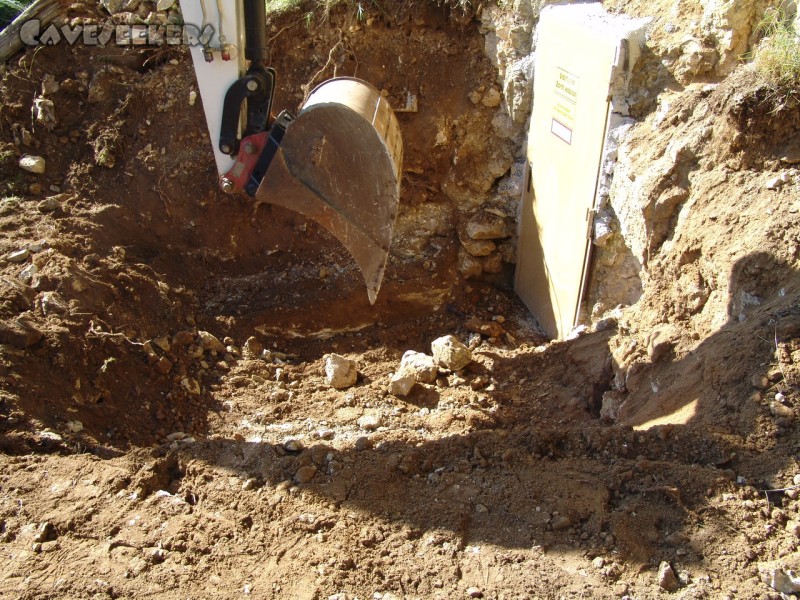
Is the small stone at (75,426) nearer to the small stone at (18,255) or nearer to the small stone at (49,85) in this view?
the small stone at (18,255)

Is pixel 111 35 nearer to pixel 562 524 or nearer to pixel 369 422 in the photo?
pixel 369 422

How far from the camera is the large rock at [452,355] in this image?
4.40 meters

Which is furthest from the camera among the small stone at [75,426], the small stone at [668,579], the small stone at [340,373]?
the small stone at [340,373]

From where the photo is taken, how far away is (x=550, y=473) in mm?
2744

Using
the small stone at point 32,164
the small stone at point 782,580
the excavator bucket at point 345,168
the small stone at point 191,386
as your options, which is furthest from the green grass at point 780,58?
the small stone at point 32,164

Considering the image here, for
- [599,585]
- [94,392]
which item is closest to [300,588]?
[599,585]

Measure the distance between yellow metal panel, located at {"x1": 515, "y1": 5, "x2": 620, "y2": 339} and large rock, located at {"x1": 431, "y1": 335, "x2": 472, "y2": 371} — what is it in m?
0.85

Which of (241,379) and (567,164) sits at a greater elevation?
(567,164)

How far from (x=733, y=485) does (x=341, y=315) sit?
3.42 meters

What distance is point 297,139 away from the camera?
3.14m

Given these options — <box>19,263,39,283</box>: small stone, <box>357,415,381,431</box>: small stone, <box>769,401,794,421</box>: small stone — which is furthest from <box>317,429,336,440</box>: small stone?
<box>769,401,794,421</box>: small stone

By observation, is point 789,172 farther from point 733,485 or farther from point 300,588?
point 300,588

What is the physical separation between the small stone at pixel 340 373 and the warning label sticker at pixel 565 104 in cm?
213

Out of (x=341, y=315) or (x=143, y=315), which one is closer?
(x=143, y=315)
